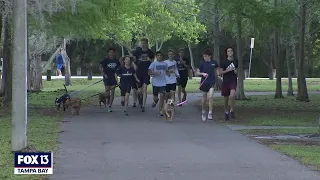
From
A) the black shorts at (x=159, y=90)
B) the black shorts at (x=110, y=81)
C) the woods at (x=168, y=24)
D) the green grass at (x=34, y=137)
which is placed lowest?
the green grass at (x=34, y=137)

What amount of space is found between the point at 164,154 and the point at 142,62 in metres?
7.98

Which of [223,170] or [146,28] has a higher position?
[146,28]

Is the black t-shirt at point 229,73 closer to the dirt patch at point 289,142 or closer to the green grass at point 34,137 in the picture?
the dirt patch at point 289,142

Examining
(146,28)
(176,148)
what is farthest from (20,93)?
(146,28)

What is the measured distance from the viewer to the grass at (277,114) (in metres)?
15.4

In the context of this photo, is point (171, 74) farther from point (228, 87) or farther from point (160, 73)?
point (228, 87)

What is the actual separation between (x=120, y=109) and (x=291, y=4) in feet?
21.0

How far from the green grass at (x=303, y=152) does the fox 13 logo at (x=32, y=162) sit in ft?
13.1

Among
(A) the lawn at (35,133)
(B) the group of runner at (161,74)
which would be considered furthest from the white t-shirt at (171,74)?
(A) the lawn at (35,133)

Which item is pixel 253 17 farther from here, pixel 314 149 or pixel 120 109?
pixel 314 149

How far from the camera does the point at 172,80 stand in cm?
1614

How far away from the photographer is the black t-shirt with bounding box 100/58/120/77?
57.8 ft

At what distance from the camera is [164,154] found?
10.1m

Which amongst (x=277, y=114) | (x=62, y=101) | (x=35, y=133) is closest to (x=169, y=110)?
(x=35, y=133)
